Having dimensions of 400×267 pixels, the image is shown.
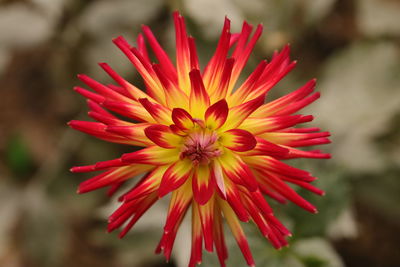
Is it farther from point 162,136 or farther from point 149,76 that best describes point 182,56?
point 162,136

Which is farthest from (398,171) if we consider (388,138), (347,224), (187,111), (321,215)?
(187,111)

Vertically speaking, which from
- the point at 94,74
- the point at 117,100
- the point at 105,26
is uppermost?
the point at 105,26

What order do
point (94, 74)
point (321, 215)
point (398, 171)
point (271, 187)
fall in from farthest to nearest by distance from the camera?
point (94, 74)
point (398, 171)
point (321, 215)
point (271, 187)

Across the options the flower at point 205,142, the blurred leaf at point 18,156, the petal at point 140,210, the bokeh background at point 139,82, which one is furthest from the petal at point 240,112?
the blurred leaf at point 18,156

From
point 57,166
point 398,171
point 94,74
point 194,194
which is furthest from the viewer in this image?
point 57,166

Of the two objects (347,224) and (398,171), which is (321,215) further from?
(398,171)

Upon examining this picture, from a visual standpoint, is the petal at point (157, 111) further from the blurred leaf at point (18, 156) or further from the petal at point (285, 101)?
the blurred leaf at point (18, 156)

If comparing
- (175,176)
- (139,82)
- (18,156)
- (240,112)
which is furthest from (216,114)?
(18,156)
